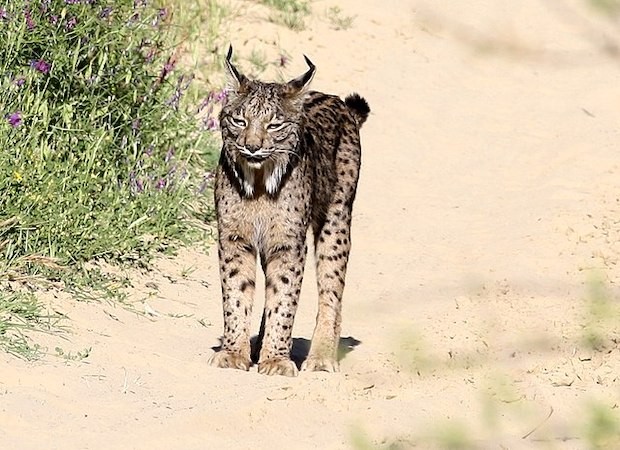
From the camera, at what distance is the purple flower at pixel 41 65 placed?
7.88 m

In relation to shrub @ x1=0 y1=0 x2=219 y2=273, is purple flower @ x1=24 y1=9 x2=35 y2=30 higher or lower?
higher

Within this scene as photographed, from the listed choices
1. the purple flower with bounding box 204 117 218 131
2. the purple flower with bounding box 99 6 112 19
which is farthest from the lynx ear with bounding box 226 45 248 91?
the purple flower with bounding box 204 117 218 131

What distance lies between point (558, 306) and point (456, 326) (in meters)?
0.72

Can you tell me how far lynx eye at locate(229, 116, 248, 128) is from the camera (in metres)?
6.55

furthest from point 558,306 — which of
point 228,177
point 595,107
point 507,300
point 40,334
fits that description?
point 595,107

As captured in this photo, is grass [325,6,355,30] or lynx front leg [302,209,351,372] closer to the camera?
lynx front leg [302,209,351,372]

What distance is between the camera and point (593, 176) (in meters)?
10.7

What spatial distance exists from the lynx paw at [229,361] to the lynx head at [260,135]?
2.50ft

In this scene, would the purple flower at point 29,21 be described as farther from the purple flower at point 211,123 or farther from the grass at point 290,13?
the grass at point 290,13

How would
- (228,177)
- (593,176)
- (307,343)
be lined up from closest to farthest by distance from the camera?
(228,177)
(307,343)
(593,176)

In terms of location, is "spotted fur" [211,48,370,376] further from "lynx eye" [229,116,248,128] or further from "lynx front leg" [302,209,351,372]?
"lynx front leg" [302,209,351,372]

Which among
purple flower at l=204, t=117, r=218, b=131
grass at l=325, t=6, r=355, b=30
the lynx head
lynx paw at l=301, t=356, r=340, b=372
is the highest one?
the lynx head

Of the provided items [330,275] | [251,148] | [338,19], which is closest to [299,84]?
[251,148]

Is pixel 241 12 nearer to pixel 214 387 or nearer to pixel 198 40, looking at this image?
pixel 198 40
